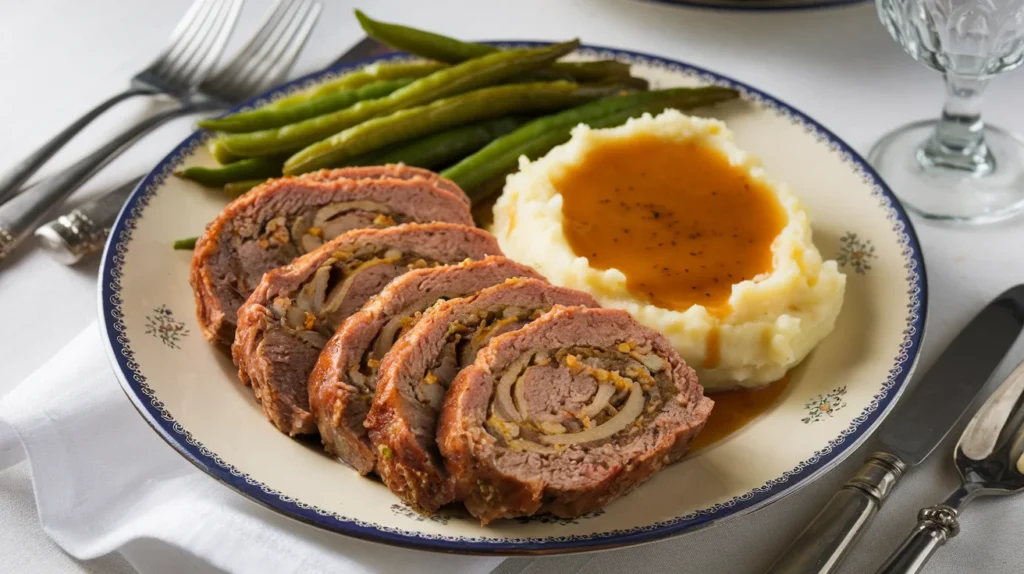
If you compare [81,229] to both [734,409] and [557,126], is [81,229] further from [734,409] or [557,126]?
[734,409]

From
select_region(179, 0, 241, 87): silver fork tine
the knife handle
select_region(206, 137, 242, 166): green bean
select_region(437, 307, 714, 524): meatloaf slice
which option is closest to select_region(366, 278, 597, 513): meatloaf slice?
select_region(437, 307, 714, 524): meatloaf slice

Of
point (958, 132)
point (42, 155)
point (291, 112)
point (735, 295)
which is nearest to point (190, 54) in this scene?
point (42, 155)

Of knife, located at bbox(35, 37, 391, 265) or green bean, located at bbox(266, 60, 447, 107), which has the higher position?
green bean, located at bbox(266, 60, 447, 107)

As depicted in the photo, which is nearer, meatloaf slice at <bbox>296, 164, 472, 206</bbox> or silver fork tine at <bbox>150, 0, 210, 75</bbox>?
meatloaf slice at <bbox>296, 164, 472, 206</bbox>

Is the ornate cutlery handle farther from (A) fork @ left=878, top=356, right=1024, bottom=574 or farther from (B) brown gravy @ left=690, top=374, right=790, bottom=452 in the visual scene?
(A) fork @ left=878, top=356, right=1024, bottom=574

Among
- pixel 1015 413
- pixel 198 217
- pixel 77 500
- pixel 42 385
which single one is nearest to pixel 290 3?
pixel 198 217

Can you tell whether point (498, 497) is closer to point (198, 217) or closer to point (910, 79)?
point (198, 217)
